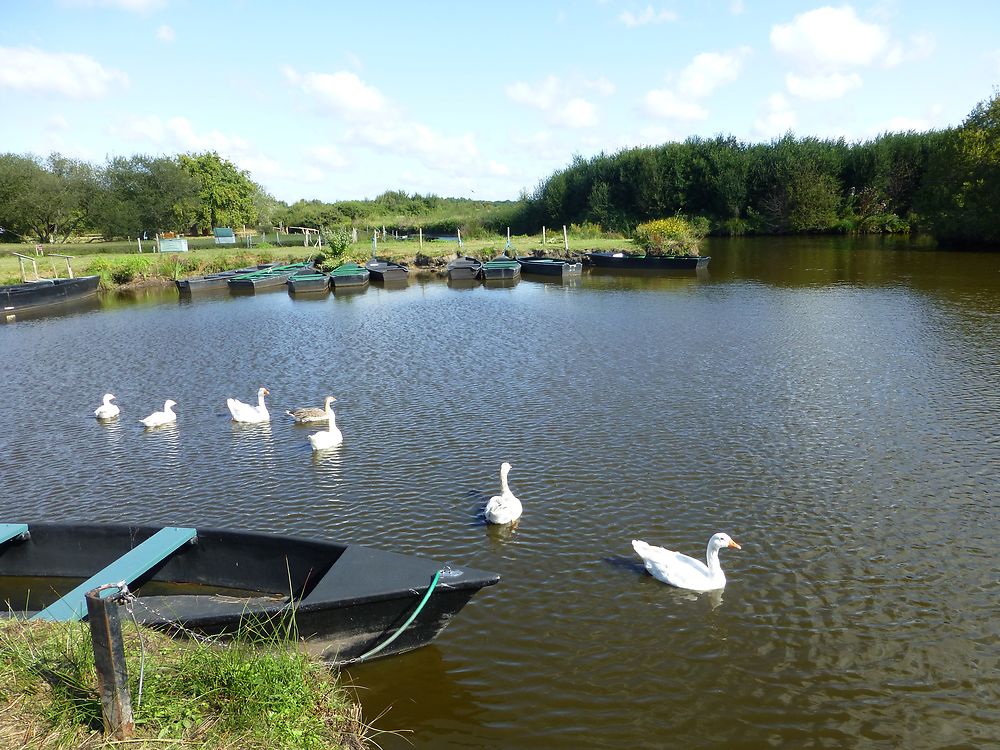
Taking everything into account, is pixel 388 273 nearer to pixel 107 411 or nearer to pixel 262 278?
pixel 262 278

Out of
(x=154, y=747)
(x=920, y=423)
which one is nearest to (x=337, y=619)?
(x=154, y=747)

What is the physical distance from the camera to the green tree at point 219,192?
79.7 meters

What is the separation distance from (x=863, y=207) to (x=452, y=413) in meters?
64.4

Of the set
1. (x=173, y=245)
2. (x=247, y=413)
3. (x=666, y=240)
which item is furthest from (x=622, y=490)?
(x=173, y=245)

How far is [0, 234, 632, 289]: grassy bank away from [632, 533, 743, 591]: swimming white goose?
141 ft

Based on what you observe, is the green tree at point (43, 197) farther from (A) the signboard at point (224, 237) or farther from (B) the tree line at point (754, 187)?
(B) the tree line at point (754, 187)

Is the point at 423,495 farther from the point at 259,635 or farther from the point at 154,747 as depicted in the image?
the point at 154,747

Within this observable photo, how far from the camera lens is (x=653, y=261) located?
4478 centimetres

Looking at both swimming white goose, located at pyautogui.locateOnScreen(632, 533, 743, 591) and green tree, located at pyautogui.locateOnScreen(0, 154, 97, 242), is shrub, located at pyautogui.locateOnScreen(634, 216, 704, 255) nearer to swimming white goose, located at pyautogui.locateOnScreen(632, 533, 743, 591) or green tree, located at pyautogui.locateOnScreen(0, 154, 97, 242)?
swimming white goose, located at pyautogui.locateOnScreen(632, 533, 743, 591)

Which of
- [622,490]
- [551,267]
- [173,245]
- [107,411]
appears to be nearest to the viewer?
[622,490]

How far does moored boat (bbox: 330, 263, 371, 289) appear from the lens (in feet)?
139

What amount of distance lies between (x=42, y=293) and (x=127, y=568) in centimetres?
3510

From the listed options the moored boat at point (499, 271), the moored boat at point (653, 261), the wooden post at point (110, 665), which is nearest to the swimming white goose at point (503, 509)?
the wooden post at point (110, 665)

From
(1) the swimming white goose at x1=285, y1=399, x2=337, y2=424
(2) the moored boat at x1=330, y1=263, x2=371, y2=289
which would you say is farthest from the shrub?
(1) the swimming white goose at x1=285, y1=399, x2=337, y2=424
